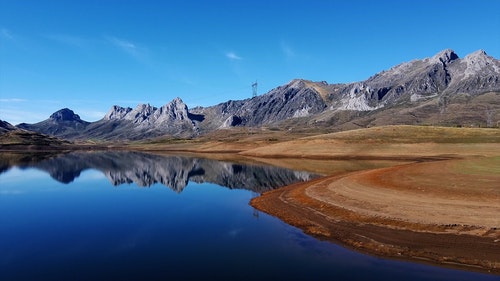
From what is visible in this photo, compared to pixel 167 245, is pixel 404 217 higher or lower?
lower

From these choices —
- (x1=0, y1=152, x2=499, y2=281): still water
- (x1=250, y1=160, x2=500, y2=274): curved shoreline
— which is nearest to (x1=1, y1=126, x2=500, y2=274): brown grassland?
(x1=250, y1=160, x2=500, y2=274): curved shoreline

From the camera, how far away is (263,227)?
34.4 metres

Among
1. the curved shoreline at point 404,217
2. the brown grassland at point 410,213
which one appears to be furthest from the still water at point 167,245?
the brown grassland at point 410,213

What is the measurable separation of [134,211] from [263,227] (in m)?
17.8

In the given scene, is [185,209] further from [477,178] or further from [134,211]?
[477,178]

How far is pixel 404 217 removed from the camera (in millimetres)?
32406

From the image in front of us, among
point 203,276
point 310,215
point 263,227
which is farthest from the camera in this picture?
point 310,215

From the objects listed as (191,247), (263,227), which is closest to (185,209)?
(263,227)

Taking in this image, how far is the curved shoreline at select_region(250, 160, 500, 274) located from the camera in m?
24.9

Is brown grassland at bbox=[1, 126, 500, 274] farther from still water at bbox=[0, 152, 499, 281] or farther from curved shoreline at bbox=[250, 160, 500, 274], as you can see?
still water at bbox=[0, 152, 499, 281]

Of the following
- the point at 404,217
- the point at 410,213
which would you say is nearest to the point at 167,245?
the point at 404,217

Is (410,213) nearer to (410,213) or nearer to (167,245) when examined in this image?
(410,213)

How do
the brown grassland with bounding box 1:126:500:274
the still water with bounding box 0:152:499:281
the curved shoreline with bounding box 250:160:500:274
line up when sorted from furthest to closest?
the brown grassland with bounding box 1:126:500:274
the curved shoreline with bounding box 250:160:500:274
the still water with bounding box 0:152:499:281

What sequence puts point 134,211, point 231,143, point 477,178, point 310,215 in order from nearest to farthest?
point 310,215 → point 134,211 → point 477,178 → point 231,143
